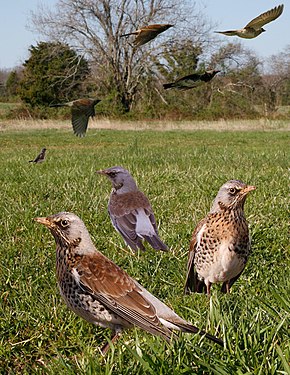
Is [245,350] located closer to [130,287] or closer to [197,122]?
[130,287]

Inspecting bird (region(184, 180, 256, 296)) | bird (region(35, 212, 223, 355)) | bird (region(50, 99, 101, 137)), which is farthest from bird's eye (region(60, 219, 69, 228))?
bird (region(184, 180, 256, 296))

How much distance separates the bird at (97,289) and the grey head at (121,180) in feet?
5.71

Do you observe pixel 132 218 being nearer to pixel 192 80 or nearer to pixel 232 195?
pixel 232 195

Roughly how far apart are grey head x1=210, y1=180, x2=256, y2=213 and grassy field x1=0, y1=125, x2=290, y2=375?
55cm

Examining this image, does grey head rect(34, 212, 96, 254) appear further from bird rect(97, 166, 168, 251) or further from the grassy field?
bird rect(97, 166, 168, 251)

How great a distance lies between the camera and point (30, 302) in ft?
13.2

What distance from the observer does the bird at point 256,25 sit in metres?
1.41

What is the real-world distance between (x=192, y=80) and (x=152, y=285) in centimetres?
289

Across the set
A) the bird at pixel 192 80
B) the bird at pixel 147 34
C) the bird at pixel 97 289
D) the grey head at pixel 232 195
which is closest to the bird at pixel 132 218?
the grey head at pixel 232 195

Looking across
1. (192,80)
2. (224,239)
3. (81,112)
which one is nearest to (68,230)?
(81,112)

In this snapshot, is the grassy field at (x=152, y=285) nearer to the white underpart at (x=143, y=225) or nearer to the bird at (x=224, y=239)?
the bird at (x=224, y=239)

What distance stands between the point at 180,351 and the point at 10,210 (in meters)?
4.40

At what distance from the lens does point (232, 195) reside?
3.51m

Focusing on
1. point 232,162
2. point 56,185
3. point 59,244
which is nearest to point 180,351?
point 59,244
